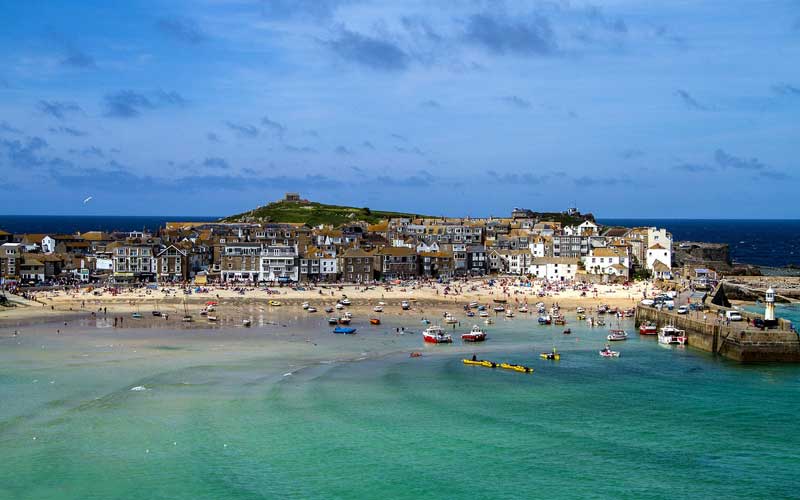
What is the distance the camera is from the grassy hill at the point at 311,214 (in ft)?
505

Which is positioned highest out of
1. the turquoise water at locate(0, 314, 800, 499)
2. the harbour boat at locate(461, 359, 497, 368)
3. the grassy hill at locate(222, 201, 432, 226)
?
the grassy hill at locate(222, 201, 432, 226)

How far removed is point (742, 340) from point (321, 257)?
54.9m

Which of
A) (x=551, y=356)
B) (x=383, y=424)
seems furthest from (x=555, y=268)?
(x=383, y=424)

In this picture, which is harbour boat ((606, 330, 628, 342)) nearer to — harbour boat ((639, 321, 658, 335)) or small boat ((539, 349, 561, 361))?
harbour boat ((639, 321, 658, 335))

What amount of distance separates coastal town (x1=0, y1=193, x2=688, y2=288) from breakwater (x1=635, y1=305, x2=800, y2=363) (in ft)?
96.9

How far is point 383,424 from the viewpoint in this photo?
36312 mm

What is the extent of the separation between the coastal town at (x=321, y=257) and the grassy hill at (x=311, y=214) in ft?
119

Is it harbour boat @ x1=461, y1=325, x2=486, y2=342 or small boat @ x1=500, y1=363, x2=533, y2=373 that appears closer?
small boat @ x1=500, y1=363, x2=533, y2=373

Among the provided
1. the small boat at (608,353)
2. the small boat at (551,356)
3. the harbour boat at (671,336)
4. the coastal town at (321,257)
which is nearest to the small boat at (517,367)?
the small boat at (551,356)

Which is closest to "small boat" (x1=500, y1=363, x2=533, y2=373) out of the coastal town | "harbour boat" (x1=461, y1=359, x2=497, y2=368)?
"harbour boat" (x1=461, y1=359, x2=497, y2=368)

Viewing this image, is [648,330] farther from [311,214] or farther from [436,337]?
[311,214]

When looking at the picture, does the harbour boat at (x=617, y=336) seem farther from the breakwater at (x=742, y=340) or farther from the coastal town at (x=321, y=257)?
the coastal town at (x=321, y=257)

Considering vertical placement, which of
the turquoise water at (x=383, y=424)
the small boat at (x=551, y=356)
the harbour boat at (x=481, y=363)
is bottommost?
the turquoise water at (x=383, y=424)

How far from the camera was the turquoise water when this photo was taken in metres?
30.0
